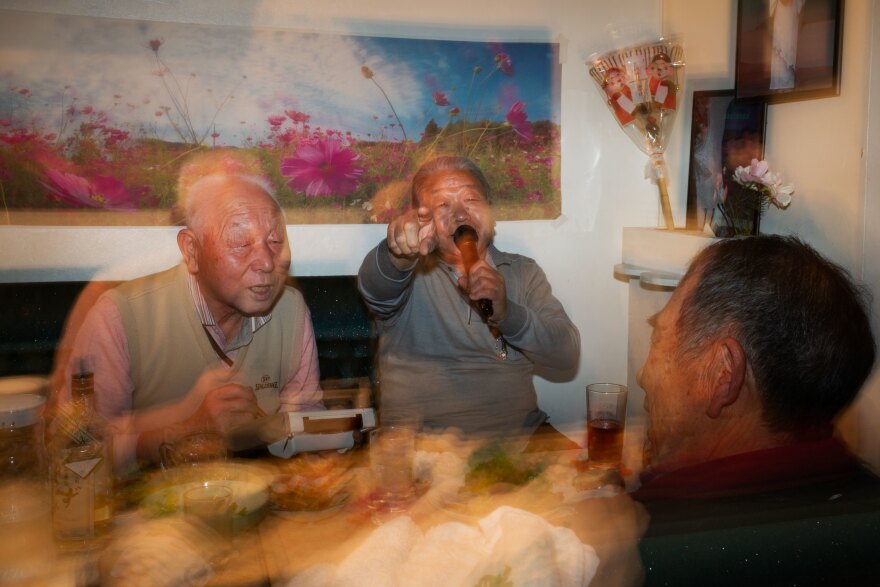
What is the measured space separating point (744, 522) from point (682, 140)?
2.00 m

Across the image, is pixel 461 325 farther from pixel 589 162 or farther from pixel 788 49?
pixel 788 49

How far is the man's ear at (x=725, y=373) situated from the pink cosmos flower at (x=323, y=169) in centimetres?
158

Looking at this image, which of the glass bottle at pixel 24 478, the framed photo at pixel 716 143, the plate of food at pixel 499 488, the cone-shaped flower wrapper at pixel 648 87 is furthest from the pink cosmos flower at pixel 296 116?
the glass bottle at pixel 24 478

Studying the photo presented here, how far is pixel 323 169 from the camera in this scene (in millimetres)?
2332

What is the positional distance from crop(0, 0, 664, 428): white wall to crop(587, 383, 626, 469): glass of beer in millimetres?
873

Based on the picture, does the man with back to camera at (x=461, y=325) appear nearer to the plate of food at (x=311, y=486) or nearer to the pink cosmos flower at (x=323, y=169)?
the pink cosmos flower at (x=323, y=169)

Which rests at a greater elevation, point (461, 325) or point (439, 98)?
point (439, 98)

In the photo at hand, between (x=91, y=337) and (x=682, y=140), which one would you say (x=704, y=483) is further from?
(x=682, y=140)

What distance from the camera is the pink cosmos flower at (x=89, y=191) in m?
2.12

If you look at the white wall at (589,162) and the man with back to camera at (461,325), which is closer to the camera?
the white wall at (589,162)

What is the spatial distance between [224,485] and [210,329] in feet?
2.69

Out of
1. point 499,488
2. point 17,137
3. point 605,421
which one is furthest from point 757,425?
point 17,137

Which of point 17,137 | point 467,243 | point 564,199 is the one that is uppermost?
point 17,137

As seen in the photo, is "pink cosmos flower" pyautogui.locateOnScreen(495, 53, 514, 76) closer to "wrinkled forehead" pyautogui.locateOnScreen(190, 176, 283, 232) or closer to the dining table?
"wrinkled forehead" pyautogui.locateOnScreen(190, 176, 283, 232)
